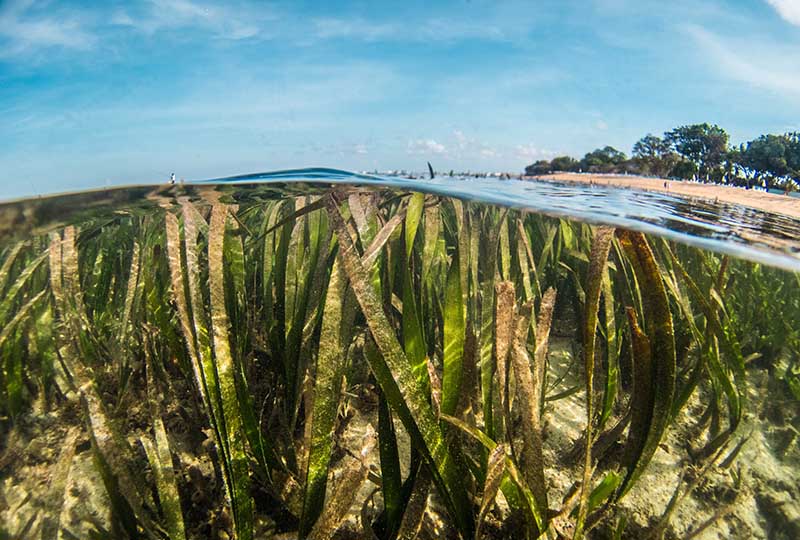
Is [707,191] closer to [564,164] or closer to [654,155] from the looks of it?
[654,155]

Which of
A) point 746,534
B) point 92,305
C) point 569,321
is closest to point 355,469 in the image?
point 746,534

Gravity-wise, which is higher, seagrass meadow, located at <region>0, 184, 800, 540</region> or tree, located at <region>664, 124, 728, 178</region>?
tree, located at <region>664, 124, 728, 178</region>

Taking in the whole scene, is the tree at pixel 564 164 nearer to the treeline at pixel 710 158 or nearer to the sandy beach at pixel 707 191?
the sandy beach at pixel 707 191

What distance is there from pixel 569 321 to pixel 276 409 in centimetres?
372

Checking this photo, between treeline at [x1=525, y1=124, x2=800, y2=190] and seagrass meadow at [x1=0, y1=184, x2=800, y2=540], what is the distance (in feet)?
4.96

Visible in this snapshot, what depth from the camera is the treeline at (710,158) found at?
14.8 feet

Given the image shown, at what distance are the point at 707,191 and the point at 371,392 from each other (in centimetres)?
498

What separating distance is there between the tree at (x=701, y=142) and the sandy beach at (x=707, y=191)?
368 mm

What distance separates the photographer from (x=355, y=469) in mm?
1520

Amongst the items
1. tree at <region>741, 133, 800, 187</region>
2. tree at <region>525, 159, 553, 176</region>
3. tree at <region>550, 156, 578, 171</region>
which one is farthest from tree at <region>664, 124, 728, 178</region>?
tree at <region>525, 159, 553, 176</region>

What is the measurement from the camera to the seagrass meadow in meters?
1.67

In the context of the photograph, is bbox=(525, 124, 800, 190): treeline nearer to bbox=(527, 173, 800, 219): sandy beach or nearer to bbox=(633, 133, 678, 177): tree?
bbox=(633, 133, 678, 177): tree

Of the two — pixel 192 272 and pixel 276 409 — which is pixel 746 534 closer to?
pixel 276 409

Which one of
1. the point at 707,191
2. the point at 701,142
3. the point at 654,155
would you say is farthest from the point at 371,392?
the point at 701,142
